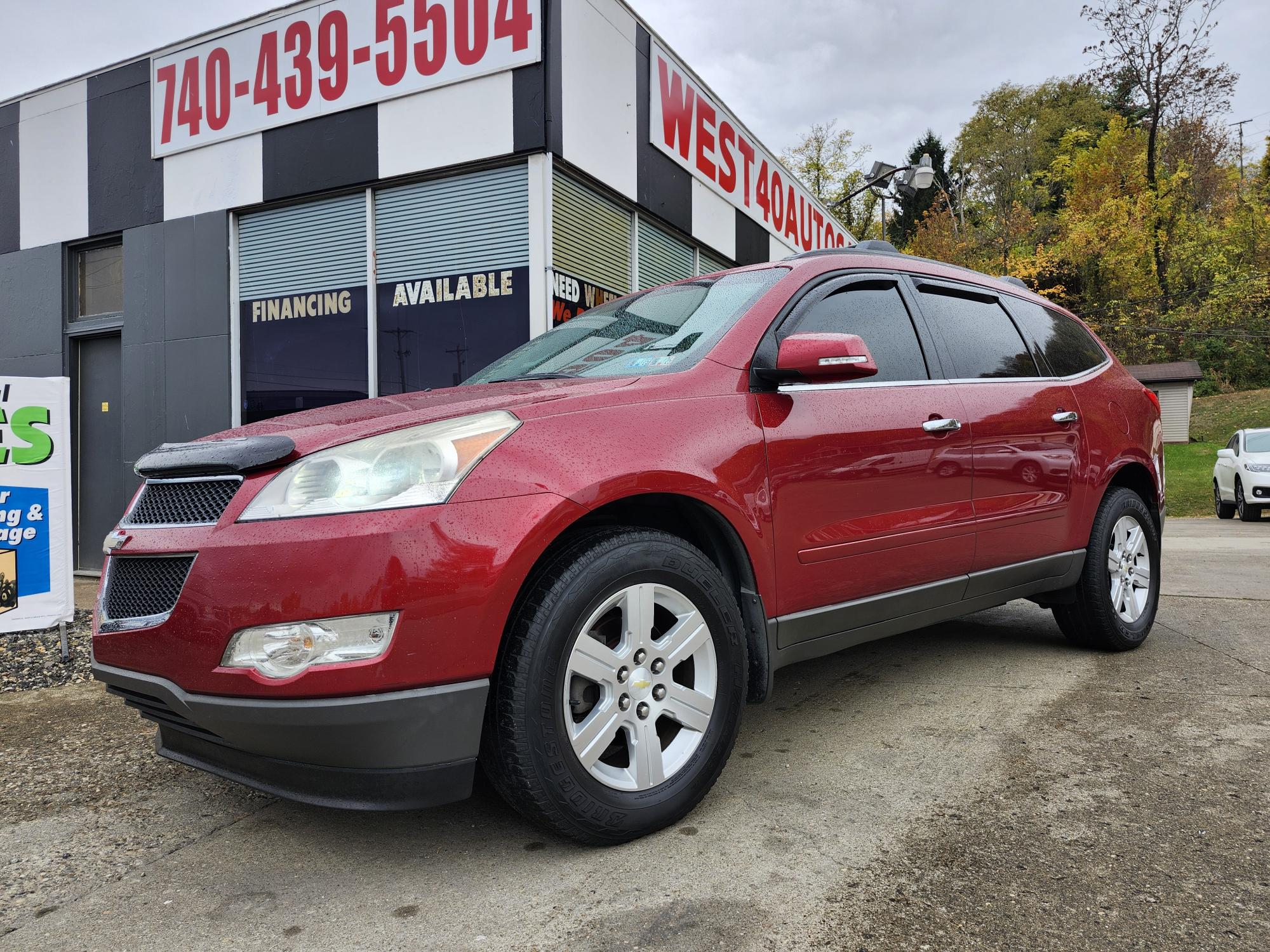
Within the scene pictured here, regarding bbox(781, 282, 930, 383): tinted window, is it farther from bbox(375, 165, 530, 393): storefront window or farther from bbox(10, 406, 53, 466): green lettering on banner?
bbox(10, 406, 53, 466): green lettering on banner

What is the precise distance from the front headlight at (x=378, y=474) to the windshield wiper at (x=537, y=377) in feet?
2.24

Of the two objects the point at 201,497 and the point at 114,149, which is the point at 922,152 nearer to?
the point at 114,149

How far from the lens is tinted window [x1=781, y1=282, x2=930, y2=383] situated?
10.1 feet

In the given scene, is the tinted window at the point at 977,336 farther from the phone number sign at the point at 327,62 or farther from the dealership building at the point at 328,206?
the phone number sign at the point at 327,62

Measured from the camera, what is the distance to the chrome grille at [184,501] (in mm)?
2129

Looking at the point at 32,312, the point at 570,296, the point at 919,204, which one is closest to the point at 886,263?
the point at 570,296

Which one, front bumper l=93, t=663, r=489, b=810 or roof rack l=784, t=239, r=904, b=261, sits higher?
roof rack l=784, t=239, r=904, b=261

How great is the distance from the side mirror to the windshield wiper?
0.65 meters

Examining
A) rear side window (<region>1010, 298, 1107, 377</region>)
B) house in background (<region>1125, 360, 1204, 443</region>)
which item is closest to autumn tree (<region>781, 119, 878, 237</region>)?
house in background (<region>1125, 360, 1204, 443</region>)

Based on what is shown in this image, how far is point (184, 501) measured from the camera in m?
2.23

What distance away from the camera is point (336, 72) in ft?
22.2

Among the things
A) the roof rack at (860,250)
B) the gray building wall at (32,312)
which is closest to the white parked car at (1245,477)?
the roof rack at (860,250)

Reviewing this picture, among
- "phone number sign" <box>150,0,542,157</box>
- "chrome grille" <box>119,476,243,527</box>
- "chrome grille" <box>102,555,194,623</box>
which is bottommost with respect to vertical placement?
"chrome grille" <box>102,555,194,623</box>

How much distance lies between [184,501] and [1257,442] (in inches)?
671
